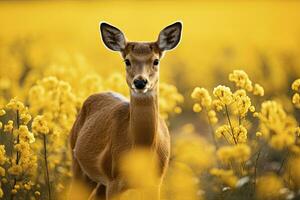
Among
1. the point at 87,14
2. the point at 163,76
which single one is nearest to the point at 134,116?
the point at 163,76

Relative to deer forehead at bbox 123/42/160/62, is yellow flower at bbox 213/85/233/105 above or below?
below

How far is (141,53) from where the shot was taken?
961 centimetres

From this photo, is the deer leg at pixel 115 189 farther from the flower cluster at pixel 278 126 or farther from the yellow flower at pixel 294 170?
the yellow flower at pixel 294 170

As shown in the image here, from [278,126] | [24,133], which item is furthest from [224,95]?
[24,133]

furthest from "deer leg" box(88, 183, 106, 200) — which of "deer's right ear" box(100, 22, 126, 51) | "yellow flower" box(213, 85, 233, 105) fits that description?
"yellow flower" box(213, 85, 233, 105)

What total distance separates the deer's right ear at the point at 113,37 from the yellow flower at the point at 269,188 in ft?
7.53

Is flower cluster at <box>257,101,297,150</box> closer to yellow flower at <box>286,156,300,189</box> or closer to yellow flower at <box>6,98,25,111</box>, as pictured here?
yellow flower at <box>286,156,300,189</box>

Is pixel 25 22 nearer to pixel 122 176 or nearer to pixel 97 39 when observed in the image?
pixel 97 39

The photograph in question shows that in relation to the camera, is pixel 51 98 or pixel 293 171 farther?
pixel 51 98

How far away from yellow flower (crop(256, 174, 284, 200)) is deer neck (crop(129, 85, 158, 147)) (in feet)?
4.17

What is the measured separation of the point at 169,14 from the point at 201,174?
25375 mm

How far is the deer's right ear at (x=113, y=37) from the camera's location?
33.1ft

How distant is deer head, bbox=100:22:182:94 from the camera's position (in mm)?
9234

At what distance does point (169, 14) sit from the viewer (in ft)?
123
